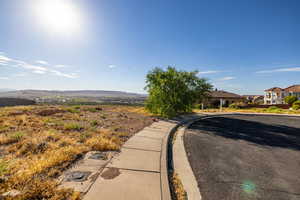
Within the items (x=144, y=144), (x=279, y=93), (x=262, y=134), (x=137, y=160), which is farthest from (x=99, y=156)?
(x=279, y=93)

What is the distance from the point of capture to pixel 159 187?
8.68 ft

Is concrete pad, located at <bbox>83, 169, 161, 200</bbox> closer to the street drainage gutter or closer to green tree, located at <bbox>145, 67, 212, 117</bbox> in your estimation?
the street drainage gutter

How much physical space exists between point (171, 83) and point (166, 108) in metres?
2.79

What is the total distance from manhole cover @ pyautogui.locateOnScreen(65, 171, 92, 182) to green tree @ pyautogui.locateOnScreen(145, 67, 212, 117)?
9771mm

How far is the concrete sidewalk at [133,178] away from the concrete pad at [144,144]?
1.18 ft

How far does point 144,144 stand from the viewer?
16.8ft

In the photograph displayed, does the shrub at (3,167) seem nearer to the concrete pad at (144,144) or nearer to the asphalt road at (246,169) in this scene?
the concrete pad at (144,144)

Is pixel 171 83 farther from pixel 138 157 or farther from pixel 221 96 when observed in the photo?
pixel 221 96

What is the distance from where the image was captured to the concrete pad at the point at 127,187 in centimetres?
232

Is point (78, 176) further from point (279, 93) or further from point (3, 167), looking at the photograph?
point (279, 93)

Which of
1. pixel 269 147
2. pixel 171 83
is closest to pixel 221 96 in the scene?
pixel 171 83

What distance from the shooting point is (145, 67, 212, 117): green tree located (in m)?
12.7

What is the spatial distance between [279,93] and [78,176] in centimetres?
7521

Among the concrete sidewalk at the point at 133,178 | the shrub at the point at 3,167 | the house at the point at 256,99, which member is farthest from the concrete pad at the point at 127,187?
the house at the point at 256,99
